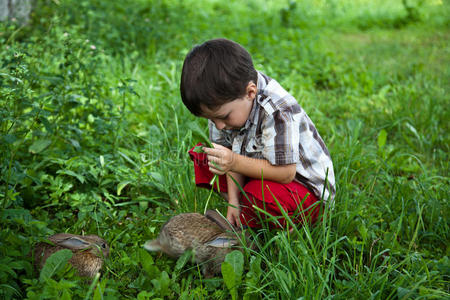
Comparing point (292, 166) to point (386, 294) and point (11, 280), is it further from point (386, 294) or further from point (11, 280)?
point (11, 280)

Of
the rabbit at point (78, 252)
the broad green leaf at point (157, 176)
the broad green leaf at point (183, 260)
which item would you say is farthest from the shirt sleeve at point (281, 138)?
the rabbit at point (78, 252)

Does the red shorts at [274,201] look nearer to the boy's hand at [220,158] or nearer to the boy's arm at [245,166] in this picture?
the boy's arm at [245,166]

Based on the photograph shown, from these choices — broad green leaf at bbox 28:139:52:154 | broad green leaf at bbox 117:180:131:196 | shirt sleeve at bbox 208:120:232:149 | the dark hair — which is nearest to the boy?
the dark hair

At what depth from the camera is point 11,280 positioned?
197cm

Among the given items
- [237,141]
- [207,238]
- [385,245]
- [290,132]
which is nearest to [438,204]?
[385,245]

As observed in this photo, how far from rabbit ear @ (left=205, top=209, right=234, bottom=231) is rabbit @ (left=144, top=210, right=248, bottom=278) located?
0.21 ft

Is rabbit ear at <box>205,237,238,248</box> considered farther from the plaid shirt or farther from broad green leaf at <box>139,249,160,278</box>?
the plaid shirt

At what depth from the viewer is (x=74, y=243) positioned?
2.16 metres

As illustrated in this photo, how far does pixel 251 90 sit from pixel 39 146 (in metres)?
1.62

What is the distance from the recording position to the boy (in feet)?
6.91

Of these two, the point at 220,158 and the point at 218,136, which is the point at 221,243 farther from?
the point at 218,136

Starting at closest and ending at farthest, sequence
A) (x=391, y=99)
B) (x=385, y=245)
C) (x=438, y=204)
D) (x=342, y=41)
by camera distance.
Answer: (x=385, y=245) → (x=438, y=204) → (x=391, y=99) → (x=342, y=41)

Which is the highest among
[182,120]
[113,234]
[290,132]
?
[290,132]

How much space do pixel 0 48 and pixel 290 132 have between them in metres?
3.11
